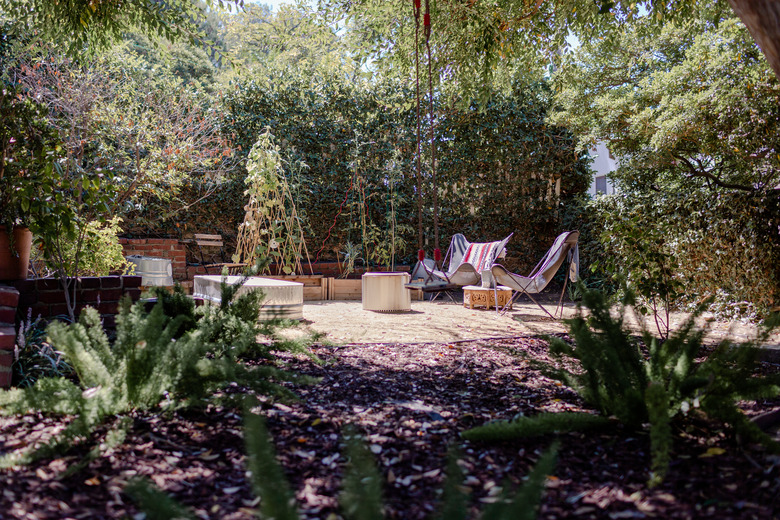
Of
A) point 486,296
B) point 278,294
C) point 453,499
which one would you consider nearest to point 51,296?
point 278,294

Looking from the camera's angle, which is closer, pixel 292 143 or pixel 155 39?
pixel 155 39

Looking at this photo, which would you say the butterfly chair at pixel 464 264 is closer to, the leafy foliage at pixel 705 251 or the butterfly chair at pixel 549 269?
the butterfly chair at pixel 549 269

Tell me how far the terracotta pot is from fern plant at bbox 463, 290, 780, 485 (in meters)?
2.32

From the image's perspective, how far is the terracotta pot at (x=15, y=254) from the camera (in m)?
2.51

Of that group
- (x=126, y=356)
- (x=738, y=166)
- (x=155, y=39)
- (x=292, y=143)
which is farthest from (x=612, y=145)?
(x=126, y=356)

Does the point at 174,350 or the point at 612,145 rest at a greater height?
the point at 612,145

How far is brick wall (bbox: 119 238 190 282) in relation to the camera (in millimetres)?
6938

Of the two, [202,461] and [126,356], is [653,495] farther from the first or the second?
[126,356]

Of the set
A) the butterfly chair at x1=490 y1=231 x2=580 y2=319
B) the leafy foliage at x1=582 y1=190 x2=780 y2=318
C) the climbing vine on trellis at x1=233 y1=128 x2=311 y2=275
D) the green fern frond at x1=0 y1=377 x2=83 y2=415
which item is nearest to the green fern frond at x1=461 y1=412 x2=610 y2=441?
the green fern frond at x1=0 y1=377 x2=83 y2=415

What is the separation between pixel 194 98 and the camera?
761 centimetres

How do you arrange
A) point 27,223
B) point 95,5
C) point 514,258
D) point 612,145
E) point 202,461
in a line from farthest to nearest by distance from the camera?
1. point 514,258
2. point 612,145
3. point 95,5
4. point 27,223
5. point 202,461

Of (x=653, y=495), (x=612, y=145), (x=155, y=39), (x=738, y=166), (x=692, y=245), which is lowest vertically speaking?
(x=653, y=495)

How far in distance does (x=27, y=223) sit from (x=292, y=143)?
5.54 metres

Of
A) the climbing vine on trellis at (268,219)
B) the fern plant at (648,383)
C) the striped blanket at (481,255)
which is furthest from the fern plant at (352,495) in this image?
the climbing vine on trellis at (268,219)
